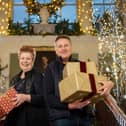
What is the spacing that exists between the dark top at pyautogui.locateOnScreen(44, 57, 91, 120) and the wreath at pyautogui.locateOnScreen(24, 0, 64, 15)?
27.0ft

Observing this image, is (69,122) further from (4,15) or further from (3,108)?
(4,15)

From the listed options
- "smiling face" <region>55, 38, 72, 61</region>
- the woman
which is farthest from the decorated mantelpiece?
"smiling face" <region>55, 38, 72, 61</region>

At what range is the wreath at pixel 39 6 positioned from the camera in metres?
10.7

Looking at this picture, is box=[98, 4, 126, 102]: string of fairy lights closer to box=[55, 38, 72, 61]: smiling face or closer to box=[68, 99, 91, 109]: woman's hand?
box=[55, 38, 72, 61]: smiling face

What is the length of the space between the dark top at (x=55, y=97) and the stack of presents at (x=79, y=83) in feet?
0.23

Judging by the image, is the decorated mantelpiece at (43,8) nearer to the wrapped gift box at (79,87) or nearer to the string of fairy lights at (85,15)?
the string of fairy lights at (85,15)

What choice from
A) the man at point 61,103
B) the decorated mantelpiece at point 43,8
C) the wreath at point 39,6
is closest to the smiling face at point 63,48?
the man at point 61,103

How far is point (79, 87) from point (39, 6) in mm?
8637

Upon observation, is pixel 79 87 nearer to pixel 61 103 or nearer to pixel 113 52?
pixel 61 103

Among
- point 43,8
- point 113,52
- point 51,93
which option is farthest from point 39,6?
point 51,93

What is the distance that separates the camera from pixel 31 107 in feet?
8.68

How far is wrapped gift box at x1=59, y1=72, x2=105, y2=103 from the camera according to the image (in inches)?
89.3

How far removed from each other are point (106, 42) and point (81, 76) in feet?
27.7

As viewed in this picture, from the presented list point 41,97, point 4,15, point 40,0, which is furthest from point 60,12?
point 41,97
